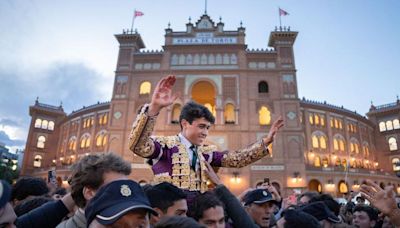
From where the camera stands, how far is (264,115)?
89.2 feet

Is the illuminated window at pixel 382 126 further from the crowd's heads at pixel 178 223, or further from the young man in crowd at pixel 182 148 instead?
the crowd's heads at pixel 178 223

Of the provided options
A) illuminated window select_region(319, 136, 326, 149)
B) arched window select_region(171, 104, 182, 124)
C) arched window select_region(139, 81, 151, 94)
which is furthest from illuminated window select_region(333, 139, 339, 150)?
arched window select_region(139, 81, 151, 94)

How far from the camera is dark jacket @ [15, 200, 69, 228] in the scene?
2215 mm

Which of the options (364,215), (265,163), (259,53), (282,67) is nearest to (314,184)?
(265,163)

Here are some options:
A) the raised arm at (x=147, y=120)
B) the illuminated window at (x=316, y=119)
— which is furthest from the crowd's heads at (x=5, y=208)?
the illuminated window at (x=316, y=119)

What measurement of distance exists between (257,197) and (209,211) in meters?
1.23

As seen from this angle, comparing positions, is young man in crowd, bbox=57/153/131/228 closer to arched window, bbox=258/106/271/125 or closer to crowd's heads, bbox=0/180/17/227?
crowd's heads, bbox=0/180/17/227

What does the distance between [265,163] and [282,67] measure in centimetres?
957

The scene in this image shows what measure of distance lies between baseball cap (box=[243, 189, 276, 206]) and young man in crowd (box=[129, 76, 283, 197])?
0.50 metres

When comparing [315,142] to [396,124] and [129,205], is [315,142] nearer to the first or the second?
[396,124]

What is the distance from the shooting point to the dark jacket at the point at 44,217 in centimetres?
221

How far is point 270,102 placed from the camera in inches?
1046

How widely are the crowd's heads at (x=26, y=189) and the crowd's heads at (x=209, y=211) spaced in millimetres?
2450

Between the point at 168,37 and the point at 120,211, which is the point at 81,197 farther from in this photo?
the point at 168,37
